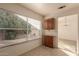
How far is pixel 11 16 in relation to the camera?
126 inches

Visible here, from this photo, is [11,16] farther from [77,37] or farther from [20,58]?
[77,37]

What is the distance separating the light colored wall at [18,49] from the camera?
9.14 ft

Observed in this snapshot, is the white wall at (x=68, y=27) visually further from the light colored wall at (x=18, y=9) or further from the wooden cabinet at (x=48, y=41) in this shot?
the light colored wall at (x=18, y=9)

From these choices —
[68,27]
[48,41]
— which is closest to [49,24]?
[48,41]

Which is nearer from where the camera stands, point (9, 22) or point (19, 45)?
point (9, 22)

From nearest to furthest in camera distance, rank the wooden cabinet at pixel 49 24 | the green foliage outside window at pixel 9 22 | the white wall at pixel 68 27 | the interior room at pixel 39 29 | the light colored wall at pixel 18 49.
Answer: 1. the light colored wall at pixel 18 49
2. the green foliage outside window at pixel 9 22
3. the interior room at pixel 39 29
4. the white wall at pixel 68 27
5. the wooden cabinet at pixel 49 24

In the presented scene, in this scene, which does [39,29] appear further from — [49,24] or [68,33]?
[68,33]

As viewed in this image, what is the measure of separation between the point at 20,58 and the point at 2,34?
211 centimetres

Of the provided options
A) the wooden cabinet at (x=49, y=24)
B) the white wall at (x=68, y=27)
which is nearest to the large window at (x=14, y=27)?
the wooden cabinet at (x=49, y=24)

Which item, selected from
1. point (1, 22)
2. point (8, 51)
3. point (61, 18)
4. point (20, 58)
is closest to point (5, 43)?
point (8, 51)

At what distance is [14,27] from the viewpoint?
338 cm

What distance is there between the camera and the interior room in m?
3.02

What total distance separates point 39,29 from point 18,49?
7.93ft

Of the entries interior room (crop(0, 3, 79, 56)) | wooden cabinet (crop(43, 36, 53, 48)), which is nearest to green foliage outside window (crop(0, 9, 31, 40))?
interior room (crop(0, 3, 79, 56))
